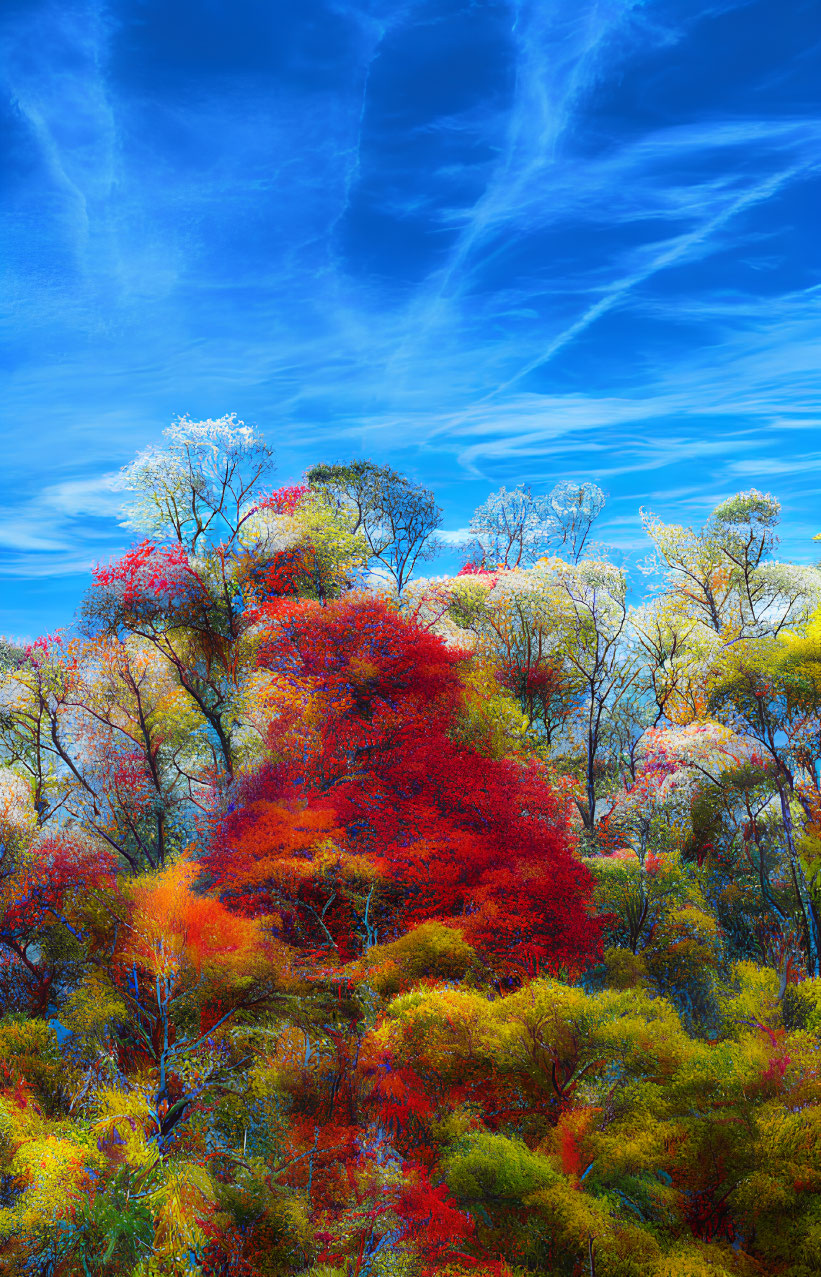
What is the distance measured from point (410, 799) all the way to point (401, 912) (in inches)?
124

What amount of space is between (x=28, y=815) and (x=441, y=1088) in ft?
42.6

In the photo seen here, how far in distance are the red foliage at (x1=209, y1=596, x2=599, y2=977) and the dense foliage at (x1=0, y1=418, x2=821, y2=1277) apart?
11cm

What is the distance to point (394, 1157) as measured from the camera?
373 inches

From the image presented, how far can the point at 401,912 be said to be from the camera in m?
15.4

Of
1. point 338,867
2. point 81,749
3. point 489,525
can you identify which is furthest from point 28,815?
point 489,525

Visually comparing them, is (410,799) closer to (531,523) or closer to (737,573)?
(737,573)

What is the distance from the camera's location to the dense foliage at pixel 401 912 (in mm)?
8133

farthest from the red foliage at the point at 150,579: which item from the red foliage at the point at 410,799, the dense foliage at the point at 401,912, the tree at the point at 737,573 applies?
the tree at the point at 737,573

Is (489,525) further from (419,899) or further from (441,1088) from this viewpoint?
(441,1088)

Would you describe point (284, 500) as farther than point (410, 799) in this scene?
Yes

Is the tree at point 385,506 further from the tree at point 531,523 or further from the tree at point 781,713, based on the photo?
the tree at point 781,713

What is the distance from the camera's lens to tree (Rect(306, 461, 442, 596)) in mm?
37656

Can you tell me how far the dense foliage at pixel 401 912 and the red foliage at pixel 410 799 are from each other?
0.11 meters

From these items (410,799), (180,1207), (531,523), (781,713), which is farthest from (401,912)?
(531,523)
